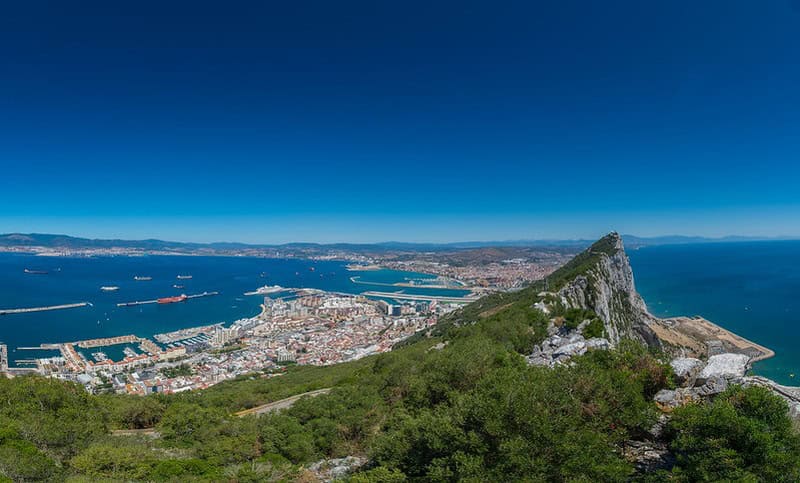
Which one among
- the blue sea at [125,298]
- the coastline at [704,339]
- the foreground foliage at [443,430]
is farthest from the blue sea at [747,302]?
the blue sea at [125,298]

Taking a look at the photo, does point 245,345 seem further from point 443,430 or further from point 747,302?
point 747,302

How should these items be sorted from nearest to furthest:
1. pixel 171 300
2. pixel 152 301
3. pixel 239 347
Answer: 1. pixel 239 347
2. pixel 171 300
3. pixel 152 301

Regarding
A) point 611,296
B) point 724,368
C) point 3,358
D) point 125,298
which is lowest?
point 3,358

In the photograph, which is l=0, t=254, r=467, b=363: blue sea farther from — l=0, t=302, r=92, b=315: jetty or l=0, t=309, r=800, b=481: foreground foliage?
l=0, t=309, r=800, b=481: foreground foliage

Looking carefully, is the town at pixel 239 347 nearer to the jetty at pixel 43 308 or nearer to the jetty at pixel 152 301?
the jetty at pixel 152 301

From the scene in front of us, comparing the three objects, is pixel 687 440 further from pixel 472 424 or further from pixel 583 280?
pixel 583 280

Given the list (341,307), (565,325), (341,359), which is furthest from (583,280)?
(341,307)

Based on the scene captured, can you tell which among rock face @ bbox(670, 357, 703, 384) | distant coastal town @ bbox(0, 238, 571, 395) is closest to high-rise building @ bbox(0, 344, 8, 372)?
distant coastal town @ bbox(0, 238, 571, 395)

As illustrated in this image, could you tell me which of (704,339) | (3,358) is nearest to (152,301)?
(3,358)
